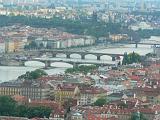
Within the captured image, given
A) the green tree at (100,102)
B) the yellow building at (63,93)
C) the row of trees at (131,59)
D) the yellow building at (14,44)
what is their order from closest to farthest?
the green tree at (100,102)
the yellow building at (63,93)
the row of trees at (131,59)
the yellow building at (14,44)

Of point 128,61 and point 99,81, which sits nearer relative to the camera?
point 99,81

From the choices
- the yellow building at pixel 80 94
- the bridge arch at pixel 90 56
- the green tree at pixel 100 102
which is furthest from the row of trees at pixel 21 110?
the bridge arch at pixel 90 56

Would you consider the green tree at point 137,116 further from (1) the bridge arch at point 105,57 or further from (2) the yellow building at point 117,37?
(2) the yellow building at point 117,37

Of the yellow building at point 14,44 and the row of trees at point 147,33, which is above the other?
the yellow building at point 14,44

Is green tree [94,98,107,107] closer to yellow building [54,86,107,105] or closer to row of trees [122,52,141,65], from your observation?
yellow building [54,86,107,105]

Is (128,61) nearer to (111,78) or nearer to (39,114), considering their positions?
(111,78)

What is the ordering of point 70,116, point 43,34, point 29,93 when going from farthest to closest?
point 43,34, point 29,93, point 70,116

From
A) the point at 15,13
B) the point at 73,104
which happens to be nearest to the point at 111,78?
the point at 73,104

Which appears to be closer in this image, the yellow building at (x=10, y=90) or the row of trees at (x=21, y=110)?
the row of trees at (x=21, y=110)
